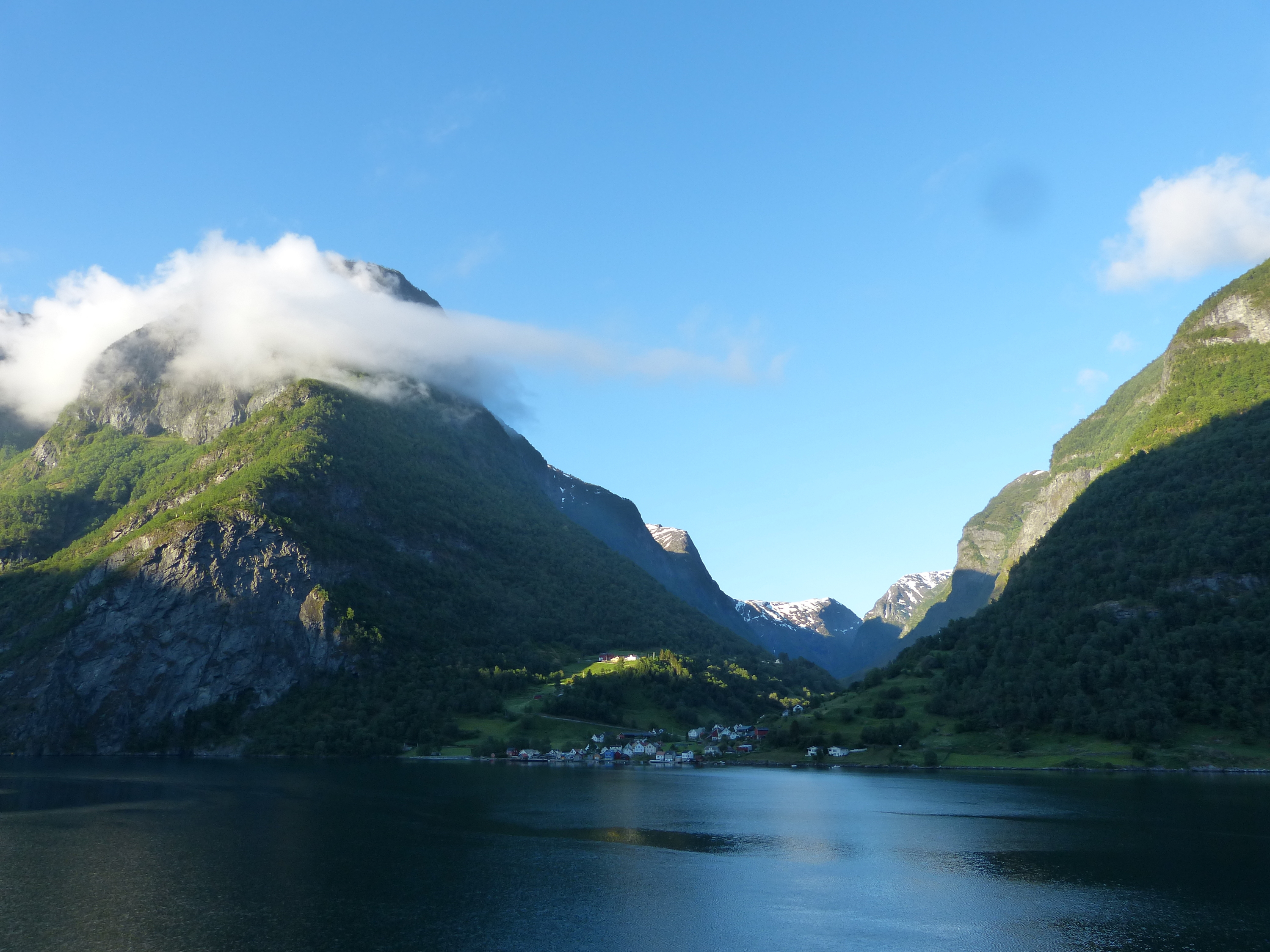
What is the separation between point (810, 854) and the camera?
81.9 metres

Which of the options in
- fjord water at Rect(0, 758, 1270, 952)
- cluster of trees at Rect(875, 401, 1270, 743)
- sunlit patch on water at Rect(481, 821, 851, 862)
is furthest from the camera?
cluster of trees at Rect(875, 401, 1270, 743)

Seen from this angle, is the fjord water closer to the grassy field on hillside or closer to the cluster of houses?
the grassy field on hillside

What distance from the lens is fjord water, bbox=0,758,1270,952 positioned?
181ft

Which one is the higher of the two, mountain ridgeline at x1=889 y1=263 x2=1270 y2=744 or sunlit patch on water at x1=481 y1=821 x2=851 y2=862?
mountain ridgeline at x1=889 y1=263 x2=1270 y2=744

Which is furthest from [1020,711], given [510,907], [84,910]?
[84,910]

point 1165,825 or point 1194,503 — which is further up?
point 1194,503

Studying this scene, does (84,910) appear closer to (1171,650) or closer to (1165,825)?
(1165,825)

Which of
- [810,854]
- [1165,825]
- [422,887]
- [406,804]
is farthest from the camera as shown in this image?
[406,804]

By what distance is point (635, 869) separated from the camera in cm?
7469

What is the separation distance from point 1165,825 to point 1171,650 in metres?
91.2

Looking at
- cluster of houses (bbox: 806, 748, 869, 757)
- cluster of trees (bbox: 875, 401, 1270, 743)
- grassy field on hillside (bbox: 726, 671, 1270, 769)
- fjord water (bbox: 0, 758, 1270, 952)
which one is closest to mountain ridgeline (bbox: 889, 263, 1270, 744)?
cluster of trees (bbox: 875, 401, 1270, 743)

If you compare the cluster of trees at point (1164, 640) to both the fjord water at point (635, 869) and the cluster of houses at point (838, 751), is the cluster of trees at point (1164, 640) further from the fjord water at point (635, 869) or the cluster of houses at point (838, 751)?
the fjord water at point (635, 869)

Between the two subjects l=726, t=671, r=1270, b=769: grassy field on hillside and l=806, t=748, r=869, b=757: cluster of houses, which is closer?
l=726, t=671, r=1270, b=769: grassy field on hillside

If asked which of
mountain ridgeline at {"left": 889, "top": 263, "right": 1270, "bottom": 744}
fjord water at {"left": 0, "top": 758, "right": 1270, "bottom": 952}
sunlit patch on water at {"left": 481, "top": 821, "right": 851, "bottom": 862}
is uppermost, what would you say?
mountain ridgeline at {"left": 889, "top": 263, "right": 1270, "bottom": 744}
